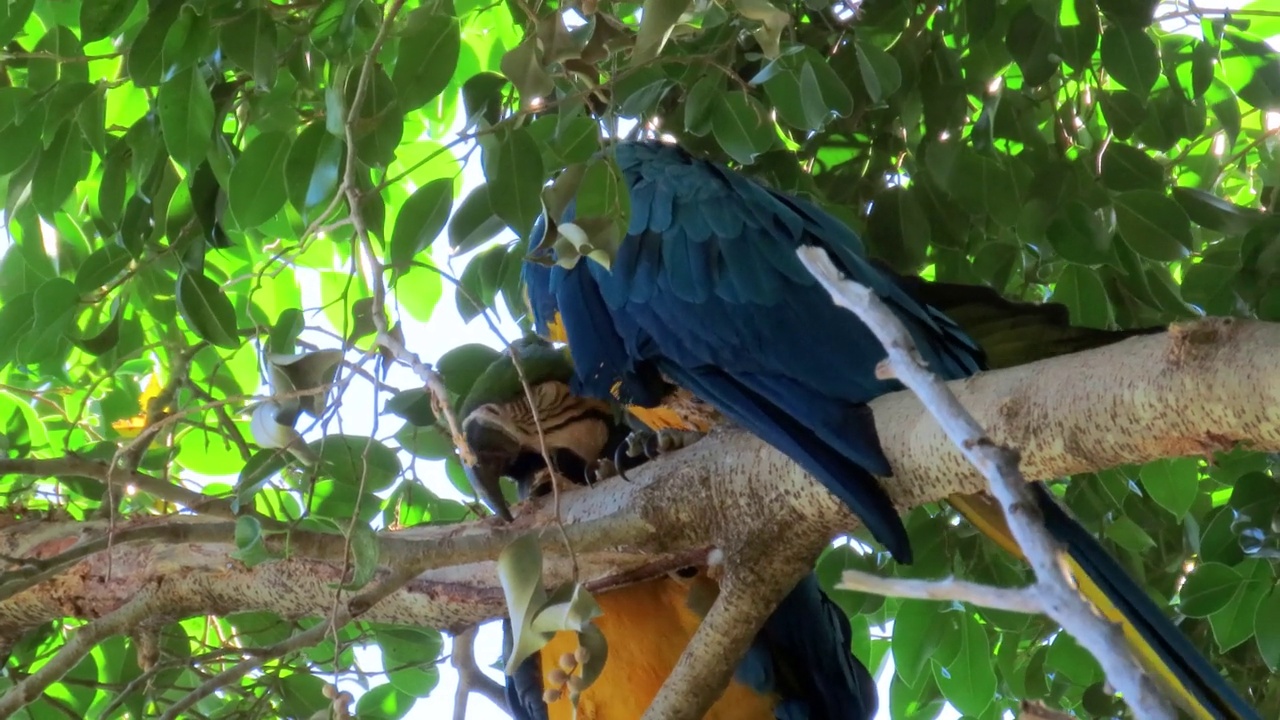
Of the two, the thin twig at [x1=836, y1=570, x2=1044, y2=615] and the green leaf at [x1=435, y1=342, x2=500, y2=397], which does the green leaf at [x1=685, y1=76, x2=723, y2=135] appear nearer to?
the green leaf at [x1=435, y1=342, x2=500, y2=397]

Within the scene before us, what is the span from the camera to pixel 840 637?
1441mm

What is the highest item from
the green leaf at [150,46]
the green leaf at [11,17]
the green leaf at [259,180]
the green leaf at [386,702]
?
the green leaf at [11,17]

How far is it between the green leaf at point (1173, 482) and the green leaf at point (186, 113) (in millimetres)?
1133

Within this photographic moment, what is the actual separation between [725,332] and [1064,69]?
2.49 ft

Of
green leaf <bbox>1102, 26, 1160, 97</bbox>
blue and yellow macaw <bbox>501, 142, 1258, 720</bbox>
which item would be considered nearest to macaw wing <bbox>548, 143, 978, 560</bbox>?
blue and yellow macaw <bbox>501, 142, 1258, 720</bbox>

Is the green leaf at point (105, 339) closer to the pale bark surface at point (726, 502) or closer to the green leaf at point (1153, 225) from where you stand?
the pale bark surface at point (726, 502)

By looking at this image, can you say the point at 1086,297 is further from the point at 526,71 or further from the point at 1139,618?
the point at 526,71

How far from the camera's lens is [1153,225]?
132 cm

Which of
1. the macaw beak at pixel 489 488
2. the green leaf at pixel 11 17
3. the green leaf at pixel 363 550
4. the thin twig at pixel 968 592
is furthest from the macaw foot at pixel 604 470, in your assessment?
the thin twig at pixel 968 592

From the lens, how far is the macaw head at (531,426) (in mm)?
1404

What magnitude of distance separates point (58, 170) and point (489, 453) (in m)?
0.56

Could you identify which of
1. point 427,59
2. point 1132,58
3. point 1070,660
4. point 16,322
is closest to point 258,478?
point 427,59

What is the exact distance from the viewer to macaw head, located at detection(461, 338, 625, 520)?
140 cm

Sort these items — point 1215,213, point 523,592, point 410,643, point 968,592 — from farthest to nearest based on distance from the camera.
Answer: point 410,643
point 1215,213
point 523,592
point 968,592
